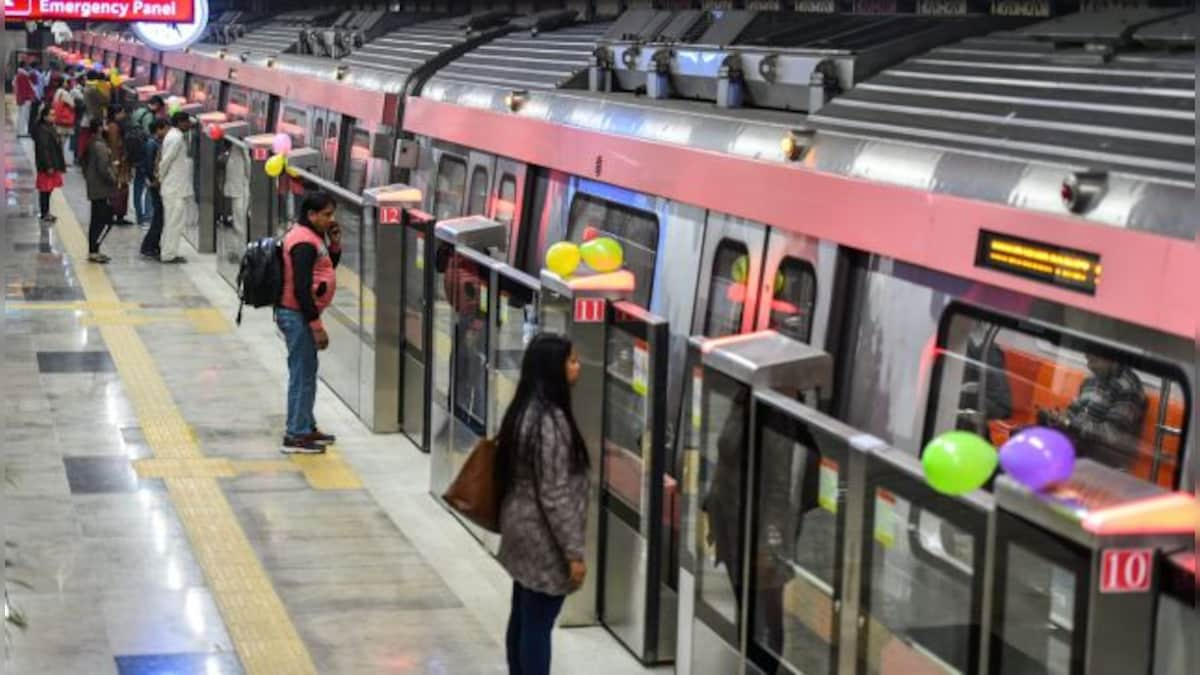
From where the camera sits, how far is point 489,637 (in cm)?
862

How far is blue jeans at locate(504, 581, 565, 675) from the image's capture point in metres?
7.03

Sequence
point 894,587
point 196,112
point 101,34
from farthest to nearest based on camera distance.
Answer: point 101,34
point 196,112
point 894,587

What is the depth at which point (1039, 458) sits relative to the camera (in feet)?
14.6

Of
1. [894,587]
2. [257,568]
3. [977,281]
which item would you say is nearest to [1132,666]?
[894,587]

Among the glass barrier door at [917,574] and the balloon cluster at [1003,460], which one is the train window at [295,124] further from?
the balloon cluster at [1003,460]

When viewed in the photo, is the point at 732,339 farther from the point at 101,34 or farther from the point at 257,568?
the point at 101,34

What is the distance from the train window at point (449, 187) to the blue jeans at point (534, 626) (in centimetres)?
651

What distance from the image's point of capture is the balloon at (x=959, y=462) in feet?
15.6

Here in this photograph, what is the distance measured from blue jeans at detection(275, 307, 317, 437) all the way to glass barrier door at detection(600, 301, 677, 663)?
387 cm

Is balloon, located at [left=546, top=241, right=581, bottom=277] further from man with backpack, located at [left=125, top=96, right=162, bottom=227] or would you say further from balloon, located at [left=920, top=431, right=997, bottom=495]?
man with backpack, located at [left=125, top=96, right=162, bottom=227]

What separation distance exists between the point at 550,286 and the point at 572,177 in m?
2.38

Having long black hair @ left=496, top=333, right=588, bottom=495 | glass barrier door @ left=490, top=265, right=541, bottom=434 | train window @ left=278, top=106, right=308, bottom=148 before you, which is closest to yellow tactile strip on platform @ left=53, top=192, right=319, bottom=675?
glass barrier door @ left=490, top=265, right=541, bottom=434

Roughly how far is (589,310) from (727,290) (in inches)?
23.2

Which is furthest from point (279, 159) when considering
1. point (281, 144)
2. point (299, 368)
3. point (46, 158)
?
point (46, 158)
